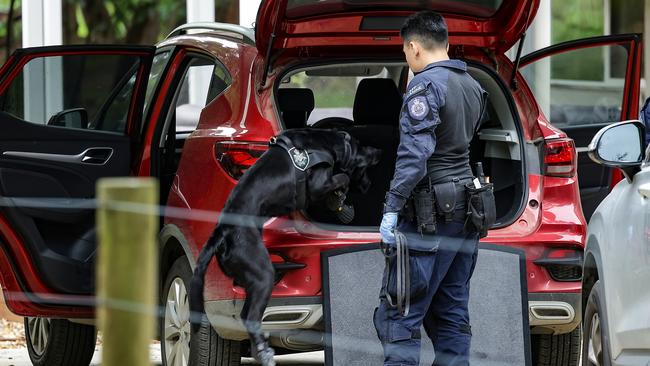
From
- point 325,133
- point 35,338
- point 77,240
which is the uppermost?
point 325,133

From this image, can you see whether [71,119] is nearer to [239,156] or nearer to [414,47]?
[239,156]

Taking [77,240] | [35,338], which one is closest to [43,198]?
[77,240]

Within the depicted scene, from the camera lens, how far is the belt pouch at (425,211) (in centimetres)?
573

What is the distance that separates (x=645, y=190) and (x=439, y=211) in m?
1.14

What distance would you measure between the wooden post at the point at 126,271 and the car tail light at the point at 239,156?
294cm

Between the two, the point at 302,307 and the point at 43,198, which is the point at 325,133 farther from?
the point at 43,198

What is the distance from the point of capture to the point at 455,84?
577 cm

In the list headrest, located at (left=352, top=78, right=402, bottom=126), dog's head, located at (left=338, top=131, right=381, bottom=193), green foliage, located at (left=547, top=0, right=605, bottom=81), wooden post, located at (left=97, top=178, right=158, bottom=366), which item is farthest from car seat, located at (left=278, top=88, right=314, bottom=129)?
green foliage, located at (left=547, top=0, right=605, bottom=81)

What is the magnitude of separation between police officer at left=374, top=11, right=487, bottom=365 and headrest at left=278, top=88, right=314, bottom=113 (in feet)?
2.83

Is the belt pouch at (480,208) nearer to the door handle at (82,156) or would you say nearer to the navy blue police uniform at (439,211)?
the navy blue police uniform at (439,211)

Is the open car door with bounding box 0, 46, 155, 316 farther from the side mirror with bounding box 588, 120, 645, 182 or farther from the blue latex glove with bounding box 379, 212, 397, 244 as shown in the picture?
the side mirror with bounding box 588, 120, 645, 182

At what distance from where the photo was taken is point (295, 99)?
6508mm

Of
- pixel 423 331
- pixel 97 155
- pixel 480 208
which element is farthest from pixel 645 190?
pixel 97 155

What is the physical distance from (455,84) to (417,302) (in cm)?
90
